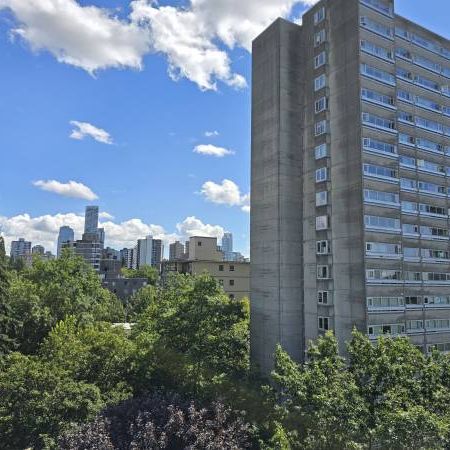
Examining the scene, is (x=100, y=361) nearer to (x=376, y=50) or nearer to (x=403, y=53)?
(x=376, y=50)

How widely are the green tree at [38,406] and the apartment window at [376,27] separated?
3771 centimetres

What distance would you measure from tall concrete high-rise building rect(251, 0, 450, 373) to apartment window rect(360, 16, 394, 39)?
0.37 ft

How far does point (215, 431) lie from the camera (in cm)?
2136

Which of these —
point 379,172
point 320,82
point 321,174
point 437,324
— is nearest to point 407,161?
point 379,172

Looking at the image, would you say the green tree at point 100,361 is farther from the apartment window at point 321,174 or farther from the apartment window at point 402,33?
the apartment window at point 402,33

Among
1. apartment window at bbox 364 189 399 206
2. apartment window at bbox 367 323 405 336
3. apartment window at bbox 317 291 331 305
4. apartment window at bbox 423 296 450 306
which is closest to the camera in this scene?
apartment window at bbox 367 323 405 336

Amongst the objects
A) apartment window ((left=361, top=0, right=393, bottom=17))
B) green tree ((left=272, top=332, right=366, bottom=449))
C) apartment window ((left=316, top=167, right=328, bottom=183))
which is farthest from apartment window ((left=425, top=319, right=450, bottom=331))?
apartment window ((left=361, top=0, right=393, bottom=17))

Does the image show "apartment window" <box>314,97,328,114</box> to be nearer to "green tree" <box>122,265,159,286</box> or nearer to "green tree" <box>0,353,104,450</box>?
"green tree" <box>0,353,104,450</box>

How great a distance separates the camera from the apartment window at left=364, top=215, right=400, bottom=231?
34.3m

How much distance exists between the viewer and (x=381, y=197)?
35469mm

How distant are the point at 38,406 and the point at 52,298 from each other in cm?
2972

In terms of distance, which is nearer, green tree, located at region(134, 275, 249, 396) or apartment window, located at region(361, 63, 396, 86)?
apartment window, located at region(361, 63, 396, 86)

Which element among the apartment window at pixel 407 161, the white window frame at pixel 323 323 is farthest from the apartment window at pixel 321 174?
the white window frame at pixel 323 323

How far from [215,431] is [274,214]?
23411 mm
